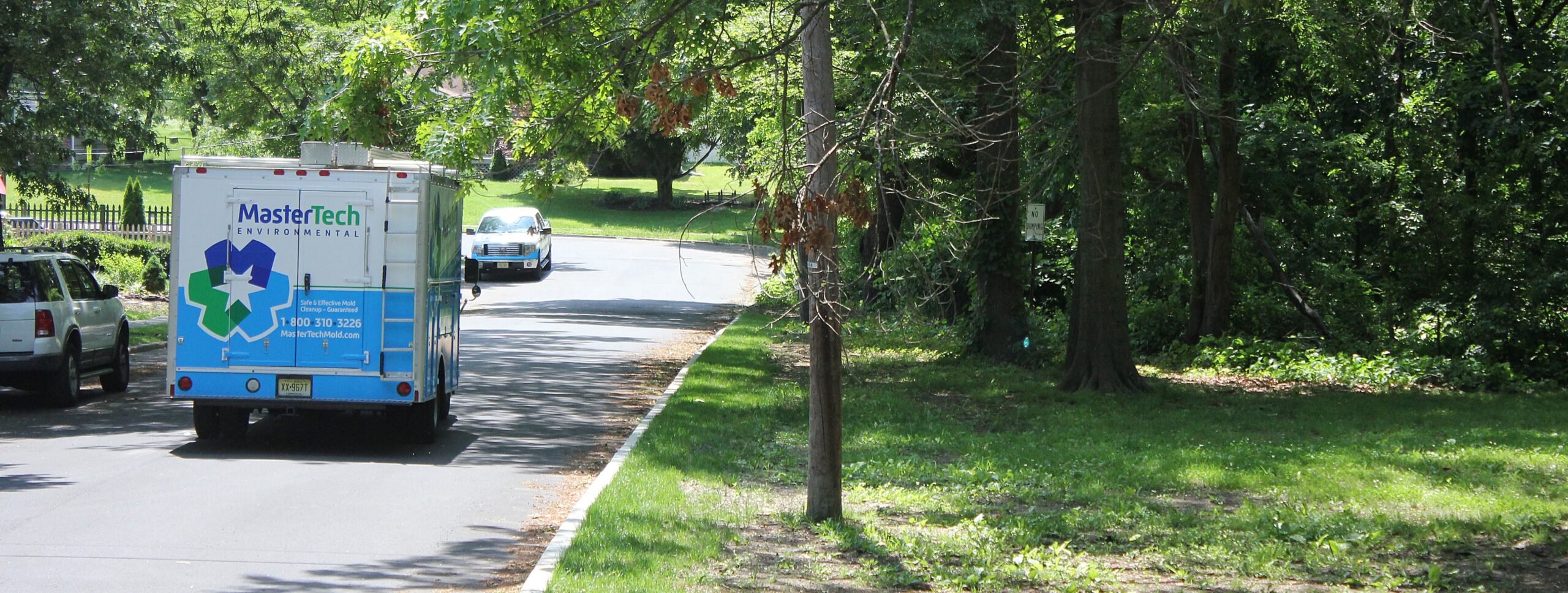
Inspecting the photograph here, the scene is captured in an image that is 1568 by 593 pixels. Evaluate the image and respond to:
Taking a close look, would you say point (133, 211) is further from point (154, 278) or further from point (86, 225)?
point (154, 278)

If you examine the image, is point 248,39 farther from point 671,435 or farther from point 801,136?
point 801,136

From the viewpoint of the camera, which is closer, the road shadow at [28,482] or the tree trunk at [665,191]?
the road shadow at [28,482]

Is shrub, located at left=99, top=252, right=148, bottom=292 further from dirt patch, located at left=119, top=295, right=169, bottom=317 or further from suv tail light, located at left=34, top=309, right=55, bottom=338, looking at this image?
suv tail light, located at left=34, top=309, right=55, bottom=338

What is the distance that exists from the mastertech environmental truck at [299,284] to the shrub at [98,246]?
61.8ft

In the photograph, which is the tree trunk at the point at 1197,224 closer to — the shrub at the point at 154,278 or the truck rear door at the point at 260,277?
the truck rear door at the point at 260,277

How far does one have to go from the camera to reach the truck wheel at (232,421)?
11.8m

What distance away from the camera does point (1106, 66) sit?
15984 millimetres

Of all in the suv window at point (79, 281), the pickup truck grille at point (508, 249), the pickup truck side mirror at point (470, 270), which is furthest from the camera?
the pickup truck grille at point (508, 249)

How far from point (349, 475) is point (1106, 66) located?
406 inches

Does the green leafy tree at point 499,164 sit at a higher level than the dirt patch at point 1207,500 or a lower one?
higher

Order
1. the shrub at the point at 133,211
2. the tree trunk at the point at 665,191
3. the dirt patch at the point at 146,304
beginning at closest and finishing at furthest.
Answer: the dirt patch at the point at 146,304
the shrub at the point at 133,211
the tree trunk at the point at 665,191

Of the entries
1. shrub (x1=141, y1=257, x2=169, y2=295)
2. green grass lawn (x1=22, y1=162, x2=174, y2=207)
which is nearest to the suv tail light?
Answer: shrub (x1=141, y1=257, x2=169, y2=295)

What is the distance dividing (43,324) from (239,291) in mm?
3925

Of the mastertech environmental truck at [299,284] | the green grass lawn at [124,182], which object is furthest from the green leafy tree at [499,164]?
the green grass lawn at [124,182]
